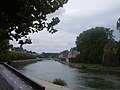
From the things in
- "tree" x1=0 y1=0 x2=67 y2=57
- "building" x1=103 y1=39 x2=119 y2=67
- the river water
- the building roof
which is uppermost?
the building roof

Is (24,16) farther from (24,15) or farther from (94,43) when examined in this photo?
(94,43)

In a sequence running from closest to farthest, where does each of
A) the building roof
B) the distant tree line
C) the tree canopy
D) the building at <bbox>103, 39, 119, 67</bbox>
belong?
the tree canopy
the building at <bbox>103, 39, 119, 67</bbox>
the building roof
the distant tree line

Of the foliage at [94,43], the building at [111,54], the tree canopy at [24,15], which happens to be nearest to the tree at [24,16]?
the tree canopy at [24,15]

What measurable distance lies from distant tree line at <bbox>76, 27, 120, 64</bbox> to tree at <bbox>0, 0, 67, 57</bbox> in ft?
304

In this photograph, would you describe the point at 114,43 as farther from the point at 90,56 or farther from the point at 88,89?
the point at 88,89

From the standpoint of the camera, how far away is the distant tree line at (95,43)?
10694 cm

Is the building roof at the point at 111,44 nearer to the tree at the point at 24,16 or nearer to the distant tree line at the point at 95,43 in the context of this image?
the distant tree line at the point at 95,43

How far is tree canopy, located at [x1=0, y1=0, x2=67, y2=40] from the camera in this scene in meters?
11.1

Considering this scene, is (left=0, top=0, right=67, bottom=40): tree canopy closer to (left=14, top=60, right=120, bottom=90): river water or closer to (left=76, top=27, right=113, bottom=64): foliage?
(left=14, top=60, right=120, bottom=90): river water

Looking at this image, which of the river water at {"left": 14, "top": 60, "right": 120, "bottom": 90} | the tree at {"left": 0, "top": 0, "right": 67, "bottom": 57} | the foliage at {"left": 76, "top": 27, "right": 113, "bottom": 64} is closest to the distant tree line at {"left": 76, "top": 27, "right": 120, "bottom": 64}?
the foliage at {"left": 76, "top": 27, "right": 113, "bottom": 64}

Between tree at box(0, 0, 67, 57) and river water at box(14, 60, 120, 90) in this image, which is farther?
river water at box(14, 60, 120, 90)

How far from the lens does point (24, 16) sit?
39.0 ft

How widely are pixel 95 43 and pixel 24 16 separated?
97756 mm

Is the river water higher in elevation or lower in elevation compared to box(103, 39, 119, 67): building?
lower
